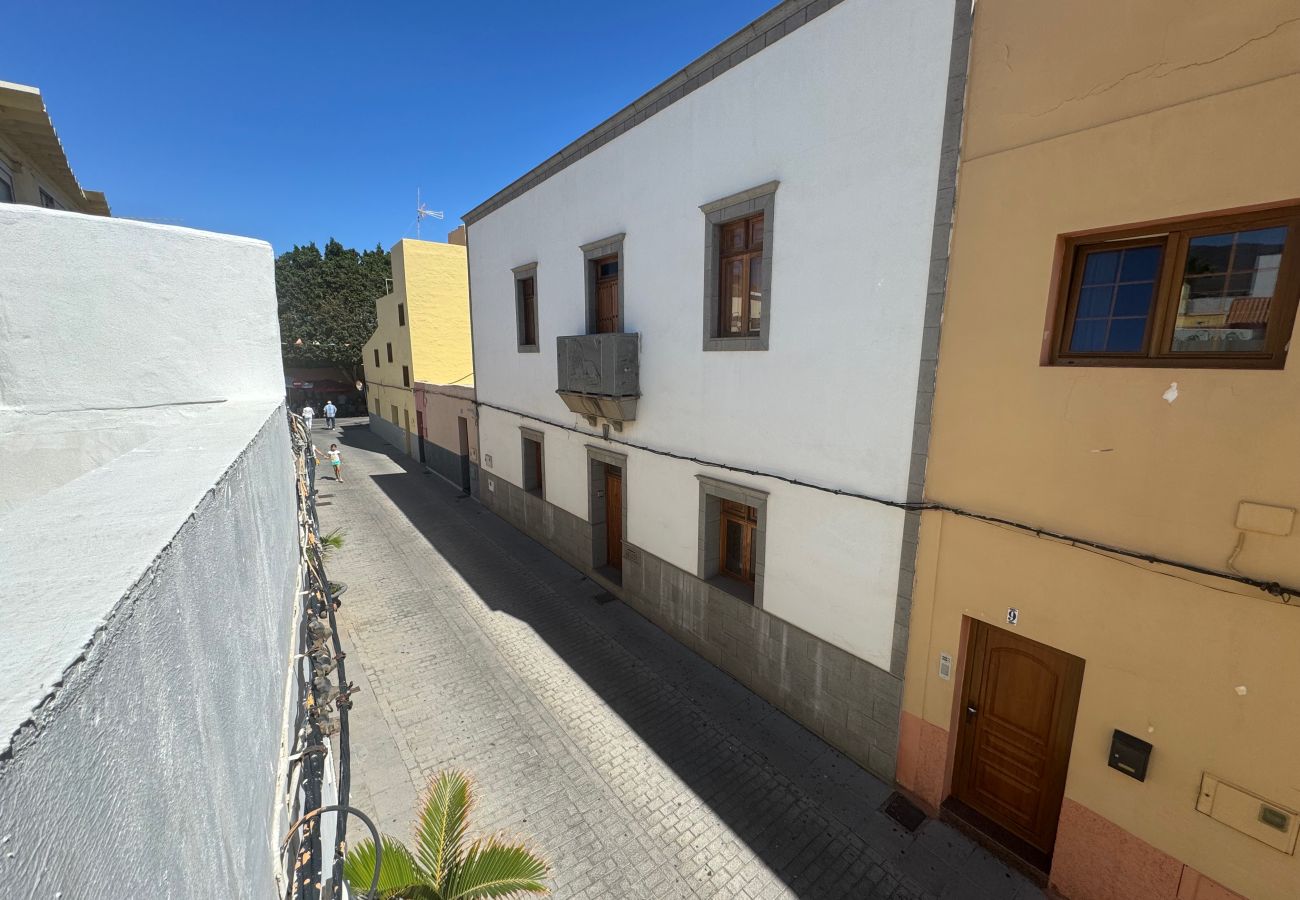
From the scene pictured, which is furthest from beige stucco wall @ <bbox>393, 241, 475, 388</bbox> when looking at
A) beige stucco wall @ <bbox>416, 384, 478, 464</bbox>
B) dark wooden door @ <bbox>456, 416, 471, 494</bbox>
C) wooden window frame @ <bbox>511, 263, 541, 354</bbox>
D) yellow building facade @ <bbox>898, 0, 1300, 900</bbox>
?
yellow building facade @ <bbox>898, 0, 1300, 900</bbox>

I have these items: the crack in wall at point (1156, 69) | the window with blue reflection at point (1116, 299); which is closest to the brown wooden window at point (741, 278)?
the crack in wall at point (1156, 69)

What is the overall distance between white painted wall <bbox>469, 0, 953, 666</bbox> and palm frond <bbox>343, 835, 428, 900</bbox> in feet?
15.2

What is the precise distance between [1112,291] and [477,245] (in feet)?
44.0

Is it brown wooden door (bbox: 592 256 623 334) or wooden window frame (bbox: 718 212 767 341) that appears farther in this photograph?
brown wooden door (bbox: 592 256 623 334)

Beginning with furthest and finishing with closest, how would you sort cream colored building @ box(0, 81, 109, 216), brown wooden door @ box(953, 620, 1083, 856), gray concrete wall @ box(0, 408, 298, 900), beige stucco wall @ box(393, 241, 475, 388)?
beige stucco wall @ box(393, 241, 475, 388), cream colored building @ box(0, 81, 109, 216), brown wooden door @ box(953, 620, 1083, 856), gray concrete wall @ box(0, 408, 298, 900)

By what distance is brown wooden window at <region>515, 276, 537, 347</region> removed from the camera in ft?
40.5

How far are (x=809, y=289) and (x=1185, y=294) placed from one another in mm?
3105

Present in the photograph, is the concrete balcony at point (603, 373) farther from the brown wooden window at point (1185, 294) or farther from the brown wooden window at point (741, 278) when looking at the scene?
the brown wooden window at point (1185, 294)

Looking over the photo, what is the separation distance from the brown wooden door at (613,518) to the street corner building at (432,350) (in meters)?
7.47

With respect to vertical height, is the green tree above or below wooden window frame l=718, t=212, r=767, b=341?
below

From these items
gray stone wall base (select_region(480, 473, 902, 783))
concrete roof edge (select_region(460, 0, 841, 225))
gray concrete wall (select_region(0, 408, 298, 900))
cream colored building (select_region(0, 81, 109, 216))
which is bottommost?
gray stone wall base (select_region(480, 473, 902, 783))

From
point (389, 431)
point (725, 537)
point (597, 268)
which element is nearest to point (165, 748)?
point (725, 537)

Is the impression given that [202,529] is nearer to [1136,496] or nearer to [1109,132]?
[1136,496]

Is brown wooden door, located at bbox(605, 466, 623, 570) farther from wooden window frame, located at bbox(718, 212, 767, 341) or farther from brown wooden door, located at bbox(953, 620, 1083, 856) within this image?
brown wooden door, located at bbox(953, 620, 1083, 856)
